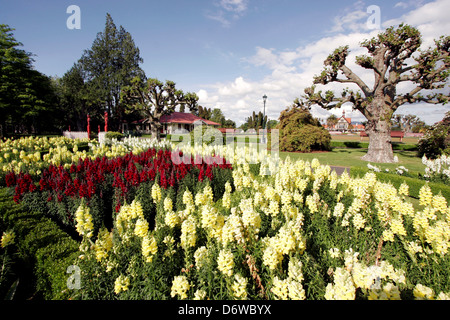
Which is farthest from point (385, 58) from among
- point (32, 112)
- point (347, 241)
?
point (32, 112)

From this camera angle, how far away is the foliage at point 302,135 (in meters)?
22.8

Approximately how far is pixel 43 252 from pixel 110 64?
146ft

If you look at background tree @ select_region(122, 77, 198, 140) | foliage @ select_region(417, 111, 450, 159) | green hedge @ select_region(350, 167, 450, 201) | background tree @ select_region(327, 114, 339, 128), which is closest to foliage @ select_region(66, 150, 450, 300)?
green hedge @ select_region(350, 167, 450, 201)

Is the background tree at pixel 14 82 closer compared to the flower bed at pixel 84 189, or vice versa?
the flower bed at pixel 84 189

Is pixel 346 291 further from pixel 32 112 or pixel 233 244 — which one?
pixel 32 112

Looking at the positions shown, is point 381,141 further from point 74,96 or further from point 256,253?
point 74,96

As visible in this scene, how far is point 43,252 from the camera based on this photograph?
3195mm

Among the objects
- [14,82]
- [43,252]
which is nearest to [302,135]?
[43,252]

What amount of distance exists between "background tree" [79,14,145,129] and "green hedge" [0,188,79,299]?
1547 inches

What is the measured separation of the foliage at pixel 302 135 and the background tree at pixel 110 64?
29.6 metres

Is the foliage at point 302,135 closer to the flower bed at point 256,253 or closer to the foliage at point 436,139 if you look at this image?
the foliage at point 436,139

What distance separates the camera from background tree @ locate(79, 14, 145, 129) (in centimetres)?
3872

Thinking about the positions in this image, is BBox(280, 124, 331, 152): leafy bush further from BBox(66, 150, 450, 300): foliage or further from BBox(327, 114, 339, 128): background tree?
BBox(327, 114, 339, 128): background tree

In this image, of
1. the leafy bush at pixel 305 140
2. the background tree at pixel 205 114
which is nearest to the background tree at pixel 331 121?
the background tree at pixel 205 114
